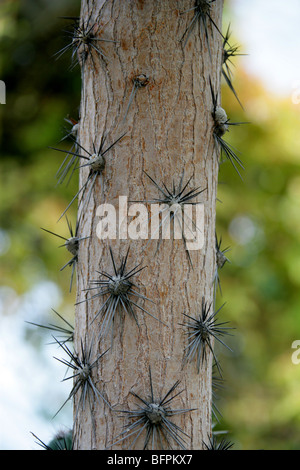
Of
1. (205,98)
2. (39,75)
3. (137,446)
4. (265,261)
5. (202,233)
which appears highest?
(39,75)

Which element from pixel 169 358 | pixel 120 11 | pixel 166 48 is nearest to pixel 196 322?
pixel 169 358

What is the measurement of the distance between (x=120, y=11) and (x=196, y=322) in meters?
0.84

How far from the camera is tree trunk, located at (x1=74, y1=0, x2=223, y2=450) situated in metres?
1.22

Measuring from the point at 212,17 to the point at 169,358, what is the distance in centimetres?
94

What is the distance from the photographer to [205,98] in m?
1.38

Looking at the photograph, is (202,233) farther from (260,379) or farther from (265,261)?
(260,379)

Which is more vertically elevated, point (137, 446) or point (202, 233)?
point (202, 233)

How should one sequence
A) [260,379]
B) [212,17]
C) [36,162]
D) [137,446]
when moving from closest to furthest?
[137,446]
[212,17]
[36,162]
[260,379]

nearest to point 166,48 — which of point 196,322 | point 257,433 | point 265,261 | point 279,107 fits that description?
point 196,322

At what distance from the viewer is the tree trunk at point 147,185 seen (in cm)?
122

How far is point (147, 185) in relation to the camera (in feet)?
4.22

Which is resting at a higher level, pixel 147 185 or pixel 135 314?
pixel 147 185

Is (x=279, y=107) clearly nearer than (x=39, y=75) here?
No

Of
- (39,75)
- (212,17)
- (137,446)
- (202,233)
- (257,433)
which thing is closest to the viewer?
(137,446)
